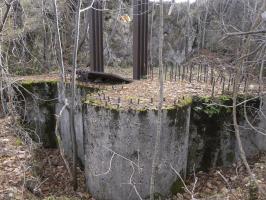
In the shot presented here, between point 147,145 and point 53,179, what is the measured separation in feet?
9.66

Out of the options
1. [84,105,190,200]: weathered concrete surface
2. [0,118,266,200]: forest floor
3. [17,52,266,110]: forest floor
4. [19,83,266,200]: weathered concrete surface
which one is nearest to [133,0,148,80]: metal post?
[17,52,266,110]: forest floor

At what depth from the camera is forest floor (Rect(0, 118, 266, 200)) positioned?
16.2 feet

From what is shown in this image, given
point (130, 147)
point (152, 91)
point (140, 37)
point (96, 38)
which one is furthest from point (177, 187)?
point (96, 38)

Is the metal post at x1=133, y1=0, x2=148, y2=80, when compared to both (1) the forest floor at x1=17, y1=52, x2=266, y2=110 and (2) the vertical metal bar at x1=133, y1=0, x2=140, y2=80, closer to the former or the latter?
(2) the vertical metal bar at x1=133, y1=0, x2=140, y2=80

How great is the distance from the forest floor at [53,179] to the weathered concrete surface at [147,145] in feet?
1.10

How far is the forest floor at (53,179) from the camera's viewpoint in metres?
4.95

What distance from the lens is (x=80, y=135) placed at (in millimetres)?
7402

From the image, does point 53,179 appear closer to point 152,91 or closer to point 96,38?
point 152,91

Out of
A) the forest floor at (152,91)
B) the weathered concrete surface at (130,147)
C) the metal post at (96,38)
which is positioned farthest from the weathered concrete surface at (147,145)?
the metal post at (96,38)

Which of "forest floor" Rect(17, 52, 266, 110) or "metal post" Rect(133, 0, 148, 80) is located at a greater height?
"metal post" Rect(133, 0, 148, 80)

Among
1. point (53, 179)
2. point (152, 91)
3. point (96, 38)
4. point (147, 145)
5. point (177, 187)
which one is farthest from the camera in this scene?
point (96, 38)

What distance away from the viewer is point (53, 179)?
6.94m

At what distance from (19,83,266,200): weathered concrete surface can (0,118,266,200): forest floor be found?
33 centimetres

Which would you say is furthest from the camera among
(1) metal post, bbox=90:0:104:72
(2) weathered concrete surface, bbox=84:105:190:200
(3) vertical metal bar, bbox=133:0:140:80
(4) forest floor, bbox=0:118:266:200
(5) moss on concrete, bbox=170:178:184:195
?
(1) metal post, bbox=90:0:104:72
